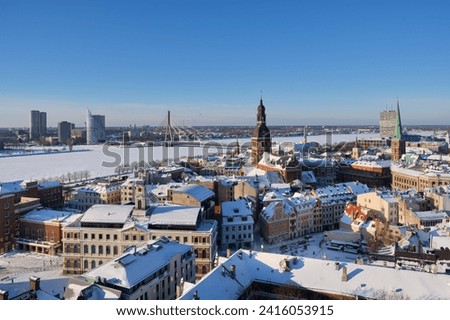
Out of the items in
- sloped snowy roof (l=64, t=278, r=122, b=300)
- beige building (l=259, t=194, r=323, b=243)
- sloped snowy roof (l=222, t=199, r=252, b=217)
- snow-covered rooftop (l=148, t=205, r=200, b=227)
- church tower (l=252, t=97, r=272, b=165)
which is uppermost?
church tower (l=252, t=97, r=272, b=165)

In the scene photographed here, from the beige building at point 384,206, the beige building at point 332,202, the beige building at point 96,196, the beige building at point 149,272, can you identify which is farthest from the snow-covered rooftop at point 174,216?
the beige building at point 96,196

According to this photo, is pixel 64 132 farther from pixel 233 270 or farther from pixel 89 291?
pixel 233 270

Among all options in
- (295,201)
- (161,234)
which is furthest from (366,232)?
(161,234)

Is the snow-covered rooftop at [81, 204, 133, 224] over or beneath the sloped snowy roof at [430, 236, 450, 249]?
over

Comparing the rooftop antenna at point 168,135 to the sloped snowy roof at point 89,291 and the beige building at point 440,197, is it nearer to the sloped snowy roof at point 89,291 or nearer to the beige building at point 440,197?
the beige building at point 440,197

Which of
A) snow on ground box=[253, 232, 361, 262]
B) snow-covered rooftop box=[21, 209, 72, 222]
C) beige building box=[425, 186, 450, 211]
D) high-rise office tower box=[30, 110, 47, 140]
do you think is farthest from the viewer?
high-rise office tower box=[30, 110, 47, 140]

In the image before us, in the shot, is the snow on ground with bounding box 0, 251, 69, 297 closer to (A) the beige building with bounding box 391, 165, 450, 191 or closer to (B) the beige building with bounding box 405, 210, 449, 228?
(B) the beige building with bounding box 405, 210, 449, 228

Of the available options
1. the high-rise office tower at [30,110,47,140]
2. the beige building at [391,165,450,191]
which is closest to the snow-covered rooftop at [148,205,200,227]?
the high-rise office tower at [30,110,47,140]
